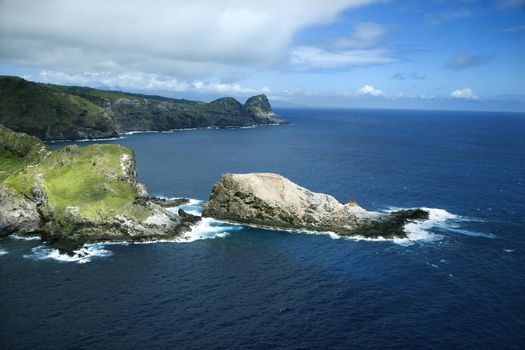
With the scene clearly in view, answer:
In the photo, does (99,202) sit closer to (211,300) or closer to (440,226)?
(211,300)

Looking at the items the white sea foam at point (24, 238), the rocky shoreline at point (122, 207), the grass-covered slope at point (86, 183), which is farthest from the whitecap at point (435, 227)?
the white sea foam at point (24, 238)

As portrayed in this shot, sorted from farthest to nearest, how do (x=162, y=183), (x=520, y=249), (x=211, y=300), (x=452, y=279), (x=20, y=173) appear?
1. (x=162, y=183)
2. (x=20, y=173)
3. (x=520, y=249)
4. (x=452, y=279)
5. (x=211, y=300)

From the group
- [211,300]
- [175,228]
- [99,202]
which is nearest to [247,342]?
[211,300]

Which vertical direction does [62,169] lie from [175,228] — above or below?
above

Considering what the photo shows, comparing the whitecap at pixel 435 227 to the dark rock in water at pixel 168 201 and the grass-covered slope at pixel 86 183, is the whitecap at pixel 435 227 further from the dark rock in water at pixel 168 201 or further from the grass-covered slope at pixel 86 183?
the grass-covered slope at pixel 86 183

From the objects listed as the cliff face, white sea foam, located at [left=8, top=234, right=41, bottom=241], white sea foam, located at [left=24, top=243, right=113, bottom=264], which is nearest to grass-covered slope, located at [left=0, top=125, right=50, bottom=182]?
the cliff face

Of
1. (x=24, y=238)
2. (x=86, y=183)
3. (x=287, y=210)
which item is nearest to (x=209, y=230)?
(x=287, y=210)

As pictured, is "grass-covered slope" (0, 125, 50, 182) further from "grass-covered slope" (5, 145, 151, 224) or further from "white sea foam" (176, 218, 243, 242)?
"white sea foam" (176, 218, 243, 242)
